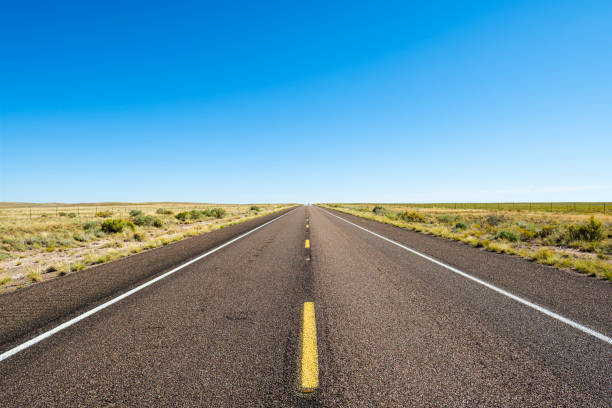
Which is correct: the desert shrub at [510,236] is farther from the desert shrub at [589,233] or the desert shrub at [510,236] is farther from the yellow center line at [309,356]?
the yellow center line at [309,356]

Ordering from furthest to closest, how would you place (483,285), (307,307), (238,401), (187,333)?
(483,285)
(307,307)
(187,333)
(238,401)

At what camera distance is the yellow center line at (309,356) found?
2.48 metres

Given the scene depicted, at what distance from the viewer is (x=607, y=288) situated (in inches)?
217

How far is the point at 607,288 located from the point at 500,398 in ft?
17.2

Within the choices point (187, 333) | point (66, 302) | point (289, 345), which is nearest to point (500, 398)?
point (289, 345)

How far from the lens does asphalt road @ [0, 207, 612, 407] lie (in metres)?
2.41

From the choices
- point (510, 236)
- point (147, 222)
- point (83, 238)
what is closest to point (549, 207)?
point (510, 236)

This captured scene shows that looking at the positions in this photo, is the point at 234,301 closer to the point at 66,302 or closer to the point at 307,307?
the point at 307,307

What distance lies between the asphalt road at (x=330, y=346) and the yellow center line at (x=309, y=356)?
7cm

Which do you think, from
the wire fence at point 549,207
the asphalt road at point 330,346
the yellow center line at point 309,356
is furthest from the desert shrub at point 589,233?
the wire fence at point 549,207

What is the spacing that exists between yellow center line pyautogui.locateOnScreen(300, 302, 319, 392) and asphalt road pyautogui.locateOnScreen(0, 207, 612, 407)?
7 cm

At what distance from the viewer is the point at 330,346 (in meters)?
3.18

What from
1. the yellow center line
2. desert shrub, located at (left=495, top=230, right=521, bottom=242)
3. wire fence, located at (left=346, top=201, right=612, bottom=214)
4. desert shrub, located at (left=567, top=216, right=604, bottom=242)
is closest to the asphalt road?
the yellow center line

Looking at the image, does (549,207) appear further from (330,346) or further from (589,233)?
(330,346)
